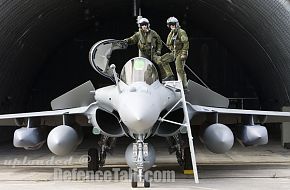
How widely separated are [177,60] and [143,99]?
2.12 meters

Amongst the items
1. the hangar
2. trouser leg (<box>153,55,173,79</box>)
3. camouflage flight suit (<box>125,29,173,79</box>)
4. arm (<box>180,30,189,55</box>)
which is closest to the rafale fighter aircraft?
camouflage flight suit (<box>125,29,173,79</box>)

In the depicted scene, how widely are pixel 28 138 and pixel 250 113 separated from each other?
4.59 meters

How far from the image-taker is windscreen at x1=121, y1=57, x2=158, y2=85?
8719 mm

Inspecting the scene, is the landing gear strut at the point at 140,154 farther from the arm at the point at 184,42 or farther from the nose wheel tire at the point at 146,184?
the arm at the point at 184,42

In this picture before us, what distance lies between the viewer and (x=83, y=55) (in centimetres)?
2520

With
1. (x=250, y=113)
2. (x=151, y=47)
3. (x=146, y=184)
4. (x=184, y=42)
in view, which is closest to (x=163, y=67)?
(x=151, y=47)

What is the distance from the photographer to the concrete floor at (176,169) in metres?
9.47

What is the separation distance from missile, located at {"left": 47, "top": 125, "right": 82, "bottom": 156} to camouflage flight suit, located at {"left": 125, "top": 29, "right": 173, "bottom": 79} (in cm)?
208

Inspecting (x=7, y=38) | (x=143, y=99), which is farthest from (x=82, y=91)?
(x=7, y=38)

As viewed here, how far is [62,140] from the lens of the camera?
31.4 ft

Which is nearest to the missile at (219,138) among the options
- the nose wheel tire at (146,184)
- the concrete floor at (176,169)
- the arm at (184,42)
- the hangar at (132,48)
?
the concrete floor at (176,169)

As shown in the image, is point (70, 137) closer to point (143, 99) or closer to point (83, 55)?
point (143, 99)

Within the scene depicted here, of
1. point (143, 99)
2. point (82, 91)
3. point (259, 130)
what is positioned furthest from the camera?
point (82, 91)

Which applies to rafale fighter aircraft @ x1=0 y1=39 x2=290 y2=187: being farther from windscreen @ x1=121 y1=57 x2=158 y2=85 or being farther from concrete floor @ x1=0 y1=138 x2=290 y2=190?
concrete floor @ x1=0 y1=138 x2=290 y2=190
